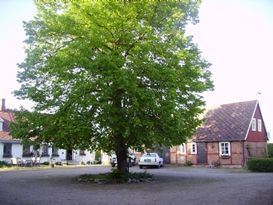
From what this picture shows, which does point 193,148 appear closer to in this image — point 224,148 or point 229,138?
point 224,148

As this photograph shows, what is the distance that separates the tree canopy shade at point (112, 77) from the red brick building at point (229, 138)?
56.6 ft

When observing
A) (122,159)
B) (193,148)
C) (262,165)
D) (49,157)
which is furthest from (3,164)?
(262,165)

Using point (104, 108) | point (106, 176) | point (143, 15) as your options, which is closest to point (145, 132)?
point (104, 108)

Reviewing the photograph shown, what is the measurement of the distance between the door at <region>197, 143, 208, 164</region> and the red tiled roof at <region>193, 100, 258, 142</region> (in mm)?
707

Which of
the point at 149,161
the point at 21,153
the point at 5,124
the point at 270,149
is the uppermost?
the point at 5,124

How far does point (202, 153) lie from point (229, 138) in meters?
4.42

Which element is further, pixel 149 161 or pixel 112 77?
pixel 149 161

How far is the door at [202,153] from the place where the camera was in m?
40.4

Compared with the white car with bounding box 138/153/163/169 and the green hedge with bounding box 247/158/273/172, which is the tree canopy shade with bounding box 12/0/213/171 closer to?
the green hedge with bounding box 247/158/273/172

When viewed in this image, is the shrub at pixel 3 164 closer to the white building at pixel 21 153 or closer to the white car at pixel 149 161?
the white building at pixel 21 153

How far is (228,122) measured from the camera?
1565 inches

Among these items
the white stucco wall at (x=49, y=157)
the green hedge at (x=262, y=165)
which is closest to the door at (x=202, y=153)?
the green hedge at (x=262, y=165)

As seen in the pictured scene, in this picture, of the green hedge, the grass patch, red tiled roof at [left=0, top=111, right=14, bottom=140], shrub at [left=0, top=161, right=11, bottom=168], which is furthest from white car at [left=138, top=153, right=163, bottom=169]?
red tiled roof at [left=0, top=111, right=14, bottom=140]

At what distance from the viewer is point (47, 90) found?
20391 millimetres
